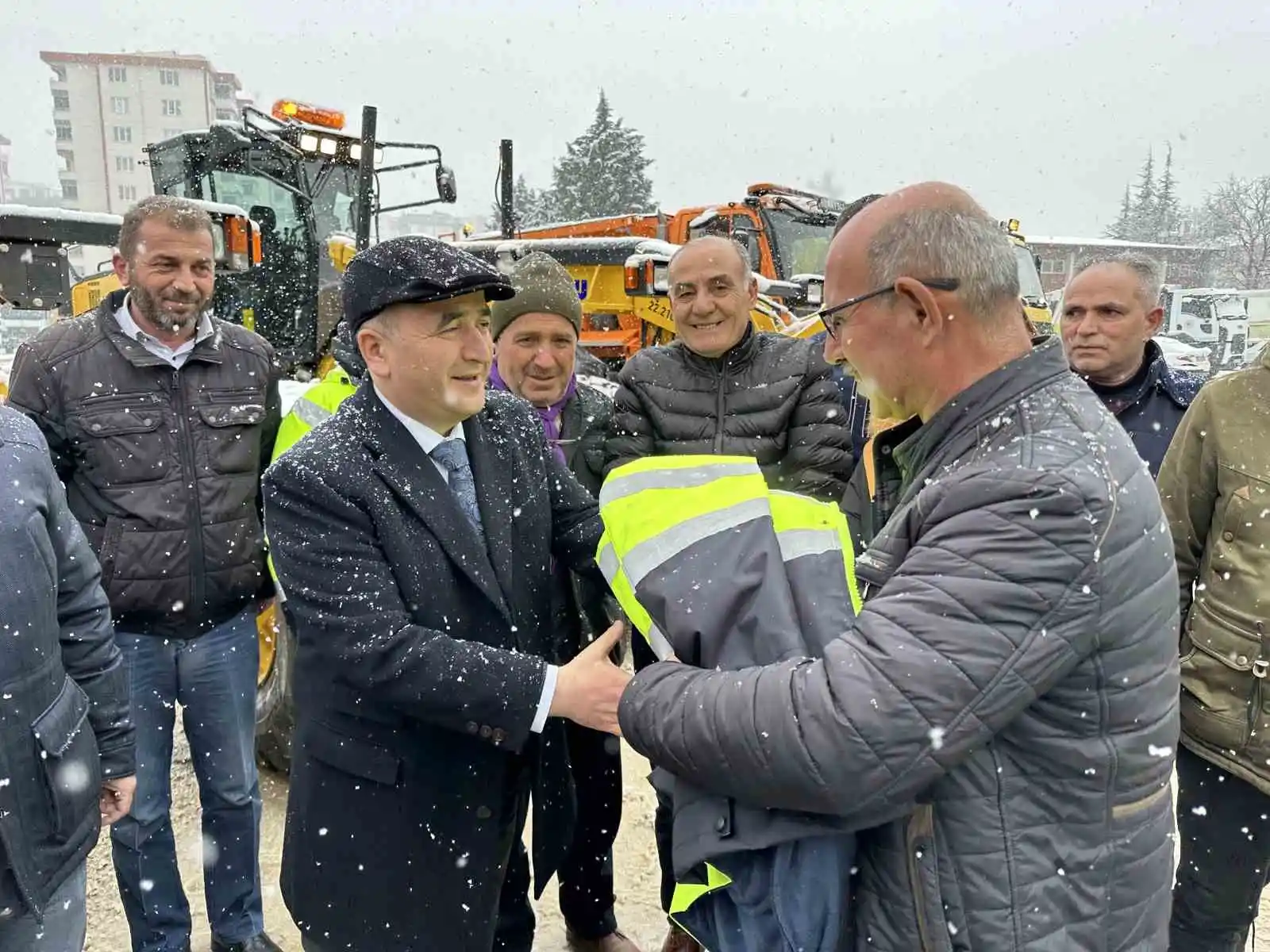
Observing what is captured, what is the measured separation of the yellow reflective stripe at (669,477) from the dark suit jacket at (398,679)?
482 mm

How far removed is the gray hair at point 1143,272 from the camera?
10.0 ft

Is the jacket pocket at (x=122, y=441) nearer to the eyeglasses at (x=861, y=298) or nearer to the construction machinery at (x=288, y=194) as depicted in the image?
the eyeglasses at (x=861, y=298)

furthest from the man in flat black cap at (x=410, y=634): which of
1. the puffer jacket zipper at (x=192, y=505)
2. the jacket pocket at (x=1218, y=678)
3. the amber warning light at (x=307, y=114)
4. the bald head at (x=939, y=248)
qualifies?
the amber warning light at (x=307, y=114)

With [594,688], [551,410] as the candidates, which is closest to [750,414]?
[551,410]

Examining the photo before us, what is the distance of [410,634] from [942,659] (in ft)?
3.24

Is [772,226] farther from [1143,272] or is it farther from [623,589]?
[623,589]

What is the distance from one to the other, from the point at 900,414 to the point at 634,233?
996 centimetres

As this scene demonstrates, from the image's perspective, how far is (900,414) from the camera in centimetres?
140

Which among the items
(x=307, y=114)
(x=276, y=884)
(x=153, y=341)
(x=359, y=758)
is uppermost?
(x=307, y=114)

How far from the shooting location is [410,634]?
1.65 m

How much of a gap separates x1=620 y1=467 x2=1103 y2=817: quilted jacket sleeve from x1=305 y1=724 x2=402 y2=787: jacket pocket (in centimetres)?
92

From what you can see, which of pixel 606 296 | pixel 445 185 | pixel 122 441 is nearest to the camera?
pixel 122 441

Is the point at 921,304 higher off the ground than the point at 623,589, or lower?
higher

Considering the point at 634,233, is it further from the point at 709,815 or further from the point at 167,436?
the point at 709,815
